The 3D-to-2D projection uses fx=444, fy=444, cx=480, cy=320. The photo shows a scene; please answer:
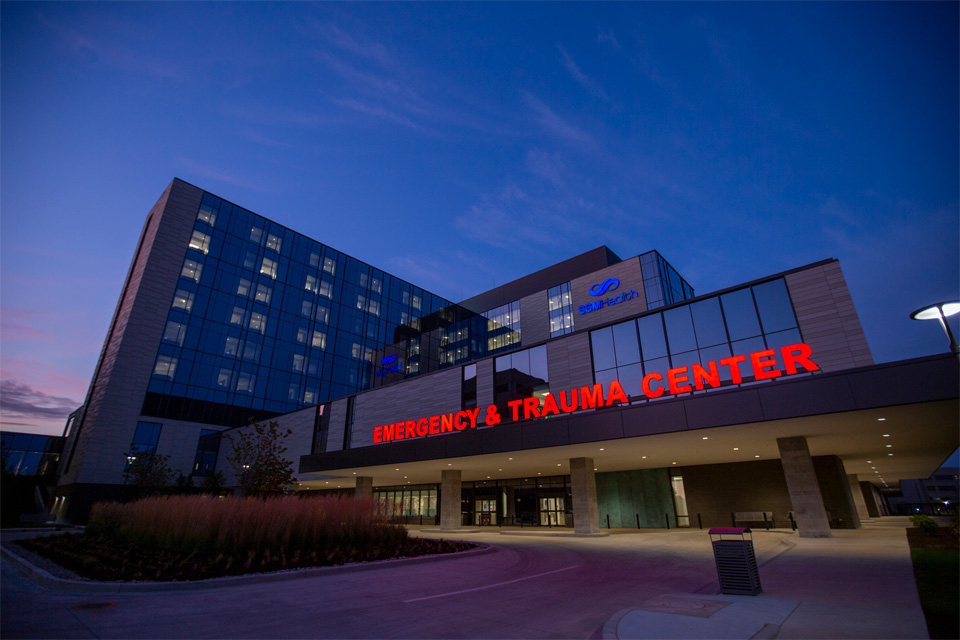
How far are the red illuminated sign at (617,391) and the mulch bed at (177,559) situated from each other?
11.2 m

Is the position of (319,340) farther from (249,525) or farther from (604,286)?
(249,525)

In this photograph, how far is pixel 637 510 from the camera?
3716cm

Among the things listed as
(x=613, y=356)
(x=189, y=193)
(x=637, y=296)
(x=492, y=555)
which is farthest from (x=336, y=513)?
(x=189, y=193)

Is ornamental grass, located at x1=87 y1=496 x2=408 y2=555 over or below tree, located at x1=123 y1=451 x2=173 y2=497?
below

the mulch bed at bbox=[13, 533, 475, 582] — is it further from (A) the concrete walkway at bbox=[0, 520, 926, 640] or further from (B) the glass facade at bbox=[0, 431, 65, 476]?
(B) the glass facade at bbox=[0, 431, 65, 476]

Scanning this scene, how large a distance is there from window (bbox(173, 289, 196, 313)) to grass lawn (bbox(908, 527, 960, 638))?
65590 millimetres

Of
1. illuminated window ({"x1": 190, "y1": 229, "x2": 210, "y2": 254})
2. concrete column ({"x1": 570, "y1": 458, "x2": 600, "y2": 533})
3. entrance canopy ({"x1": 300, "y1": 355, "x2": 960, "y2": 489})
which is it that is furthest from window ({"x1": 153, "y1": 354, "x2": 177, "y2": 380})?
concrete column ({"x1": 570, "y1": 458, "x2": 600, "y2": 533})

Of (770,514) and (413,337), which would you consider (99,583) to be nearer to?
(770,514)

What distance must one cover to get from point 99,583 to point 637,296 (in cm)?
4695

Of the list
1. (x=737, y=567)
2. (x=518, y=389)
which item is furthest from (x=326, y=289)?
(x=737, y=567)

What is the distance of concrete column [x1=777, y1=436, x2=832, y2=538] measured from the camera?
71.9 ft

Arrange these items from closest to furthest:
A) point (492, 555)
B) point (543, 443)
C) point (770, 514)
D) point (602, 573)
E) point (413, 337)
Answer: point (602, 573) < point (492, 555) < point (543, 443) < point (770, 514) < point (413, 337)

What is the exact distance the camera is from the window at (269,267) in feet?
211

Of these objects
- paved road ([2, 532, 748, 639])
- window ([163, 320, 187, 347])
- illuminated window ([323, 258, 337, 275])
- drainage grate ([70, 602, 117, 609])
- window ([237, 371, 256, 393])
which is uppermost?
illuminated window ([323, 258, 337, 275])
